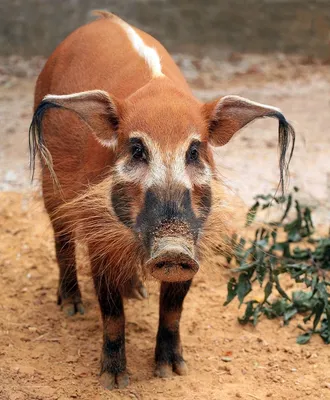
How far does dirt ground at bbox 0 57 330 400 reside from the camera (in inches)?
155

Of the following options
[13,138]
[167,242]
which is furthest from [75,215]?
[13,138]

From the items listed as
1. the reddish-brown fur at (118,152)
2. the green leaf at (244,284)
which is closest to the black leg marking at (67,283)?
the reddish-brown fur at (118,152)

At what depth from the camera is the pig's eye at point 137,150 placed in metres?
3.44

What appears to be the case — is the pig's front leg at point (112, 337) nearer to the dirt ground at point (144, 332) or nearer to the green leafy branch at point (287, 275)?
the dirt ground at point (144, 332)

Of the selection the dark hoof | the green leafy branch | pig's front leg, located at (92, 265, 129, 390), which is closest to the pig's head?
pig's front leg, located at (92, 265, 129, 390)

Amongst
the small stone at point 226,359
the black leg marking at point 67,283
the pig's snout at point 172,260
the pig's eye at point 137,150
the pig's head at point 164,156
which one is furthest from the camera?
the black leg marking at point 67,283

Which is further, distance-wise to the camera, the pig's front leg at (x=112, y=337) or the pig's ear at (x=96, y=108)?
the pig's front leg at (x=112, y=337)

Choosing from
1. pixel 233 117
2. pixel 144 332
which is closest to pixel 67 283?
pixel 144 332

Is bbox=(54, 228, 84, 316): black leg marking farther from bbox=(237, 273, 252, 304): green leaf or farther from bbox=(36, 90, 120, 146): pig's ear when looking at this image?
bbox=(36, 90, 120, 146): pig's ear

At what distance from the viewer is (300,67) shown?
30.9 feet

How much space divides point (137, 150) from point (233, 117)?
0.54 metres

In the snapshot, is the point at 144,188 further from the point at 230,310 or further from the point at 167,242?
the point at 230,310

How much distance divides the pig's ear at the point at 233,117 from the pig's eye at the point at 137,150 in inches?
15.9

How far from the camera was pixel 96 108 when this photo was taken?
362 centimetres
